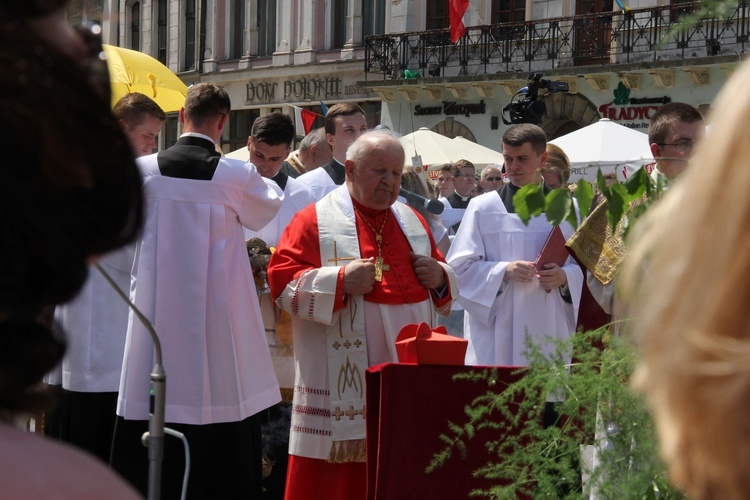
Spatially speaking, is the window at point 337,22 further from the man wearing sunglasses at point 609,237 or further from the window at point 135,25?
the man wearing sunglasses at point 609,237

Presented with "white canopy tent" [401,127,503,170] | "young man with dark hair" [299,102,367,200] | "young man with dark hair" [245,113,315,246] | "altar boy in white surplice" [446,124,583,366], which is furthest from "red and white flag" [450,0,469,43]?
"altar boy in white surplice" [446,124,583,366]

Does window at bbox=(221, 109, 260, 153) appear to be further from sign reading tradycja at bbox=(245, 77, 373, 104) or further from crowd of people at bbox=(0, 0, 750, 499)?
crowd of people at bbox=(0, 0, 750, 499)

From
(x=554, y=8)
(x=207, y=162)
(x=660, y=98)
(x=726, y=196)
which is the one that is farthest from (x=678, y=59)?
(x=726, y=196)

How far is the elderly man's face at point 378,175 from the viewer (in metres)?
5.40

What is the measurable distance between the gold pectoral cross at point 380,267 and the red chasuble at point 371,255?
14 mm

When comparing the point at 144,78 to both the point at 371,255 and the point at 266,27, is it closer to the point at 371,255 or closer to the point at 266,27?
the point at 371,255

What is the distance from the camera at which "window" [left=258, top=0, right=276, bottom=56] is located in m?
31.9

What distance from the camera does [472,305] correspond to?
6.45 m

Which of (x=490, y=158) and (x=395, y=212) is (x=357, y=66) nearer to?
(x=490, y=158)

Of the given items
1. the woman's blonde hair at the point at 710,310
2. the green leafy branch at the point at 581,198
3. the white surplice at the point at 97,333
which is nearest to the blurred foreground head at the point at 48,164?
the woman's blonde hair at the point at 710,310

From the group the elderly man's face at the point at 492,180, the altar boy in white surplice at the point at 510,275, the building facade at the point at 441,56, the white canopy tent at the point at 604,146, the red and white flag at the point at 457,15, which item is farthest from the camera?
the building facade at the point at 441,56

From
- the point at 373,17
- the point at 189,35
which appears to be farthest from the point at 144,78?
the point at 189,35

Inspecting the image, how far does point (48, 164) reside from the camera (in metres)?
A: 1.09

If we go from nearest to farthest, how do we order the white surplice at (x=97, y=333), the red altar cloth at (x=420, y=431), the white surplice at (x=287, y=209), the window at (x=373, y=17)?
the red altar cloth at (x=420, y=431) → the white surplice at (x=97, y=333) → the white surplice at (x=287, y=209) → the window at (x=373, y=17)
